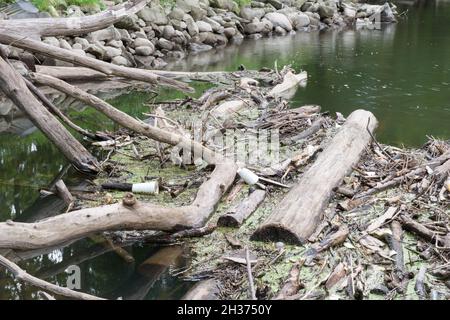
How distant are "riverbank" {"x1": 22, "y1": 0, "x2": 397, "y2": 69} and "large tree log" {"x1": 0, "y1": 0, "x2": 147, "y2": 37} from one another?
533 centimetres

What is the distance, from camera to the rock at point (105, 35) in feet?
59.8

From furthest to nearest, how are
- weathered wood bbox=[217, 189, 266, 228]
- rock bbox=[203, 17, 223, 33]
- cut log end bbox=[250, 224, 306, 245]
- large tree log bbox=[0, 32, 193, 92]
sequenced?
rock bbox=[203, 17, 223, 33], large tree log bbox=[0, 32, 193, 92], weathered wood bbox=[217, 189, 266, 228], cut log end bbox=[250, 224, 306, 245]

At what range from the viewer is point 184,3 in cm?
2302

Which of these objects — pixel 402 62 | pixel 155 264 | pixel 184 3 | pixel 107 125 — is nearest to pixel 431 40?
pixel 402 62

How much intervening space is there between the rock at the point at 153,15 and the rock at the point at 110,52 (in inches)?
129

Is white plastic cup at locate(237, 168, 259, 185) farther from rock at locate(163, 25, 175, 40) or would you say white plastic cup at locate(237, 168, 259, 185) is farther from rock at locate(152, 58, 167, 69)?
rock at locate(163, 25, 175, 40)

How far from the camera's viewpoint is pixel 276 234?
6020mm

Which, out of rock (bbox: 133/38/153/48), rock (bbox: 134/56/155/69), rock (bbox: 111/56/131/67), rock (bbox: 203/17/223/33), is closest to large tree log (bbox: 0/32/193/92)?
rock (bbox: 111/56/131/67)

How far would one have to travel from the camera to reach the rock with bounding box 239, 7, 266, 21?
2588cm

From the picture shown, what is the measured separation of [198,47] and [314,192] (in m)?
16.1

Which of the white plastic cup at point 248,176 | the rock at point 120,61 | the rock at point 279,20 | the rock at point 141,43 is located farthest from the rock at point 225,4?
the white plastic cup at point 248,176

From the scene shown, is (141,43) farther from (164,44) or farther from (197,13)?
(197,13)

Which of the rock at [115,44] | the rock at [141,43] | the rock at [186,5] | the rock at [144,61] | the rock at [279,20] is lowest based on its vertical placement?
the rock at [279,20]

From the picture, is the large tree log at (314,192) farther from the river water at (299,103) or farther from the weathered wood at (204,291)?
the river water at (299,103)
